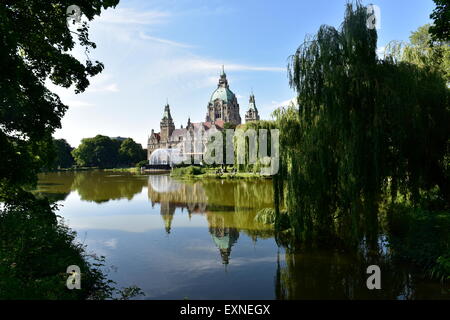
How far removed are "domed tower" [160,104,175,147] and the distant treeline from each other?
9.72 m

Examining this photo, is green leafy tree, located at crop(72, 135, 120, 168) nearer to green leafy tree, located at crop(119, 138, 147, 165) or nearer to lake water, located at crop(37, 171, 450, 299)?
green leafy tree, located at crop(119, 138, 147, 165)

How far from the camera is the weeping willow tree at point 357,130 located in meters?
9.14

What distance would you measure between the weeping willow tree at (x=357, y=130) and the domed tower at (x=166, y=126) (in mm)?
101841

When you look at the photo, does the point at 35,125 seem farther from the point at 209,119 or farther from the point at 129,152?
the point at 209,119

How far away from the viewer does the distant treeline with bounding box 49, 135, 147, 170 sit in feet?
315

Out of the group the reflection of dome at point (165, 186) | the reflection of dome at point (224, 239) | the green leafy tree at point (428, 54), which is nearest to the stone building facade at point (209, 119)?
the reflection of dome at point (165, 186)

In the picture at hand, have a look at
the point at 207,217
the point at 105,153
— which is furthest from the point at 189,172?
the point at 105,153

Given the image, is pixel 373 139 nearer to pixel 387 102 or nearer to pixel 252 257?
pixel 387 102

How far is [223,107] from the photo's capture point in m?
110

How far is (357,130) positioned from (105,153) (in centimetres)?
9810

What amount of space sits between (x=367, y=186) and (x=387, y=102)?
7.98 ft

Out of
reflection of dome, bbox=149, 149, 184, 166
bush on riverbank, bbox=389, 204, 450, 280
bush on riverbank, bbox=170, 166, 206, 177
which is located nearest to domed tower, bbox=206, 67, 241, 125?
reflection of dome, bbox=149, 149, 184, 166

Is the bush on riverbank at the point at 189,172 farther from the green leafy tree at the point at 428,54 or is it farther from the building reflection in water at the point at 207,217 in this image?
the green leafy tree at the point at 428,54
